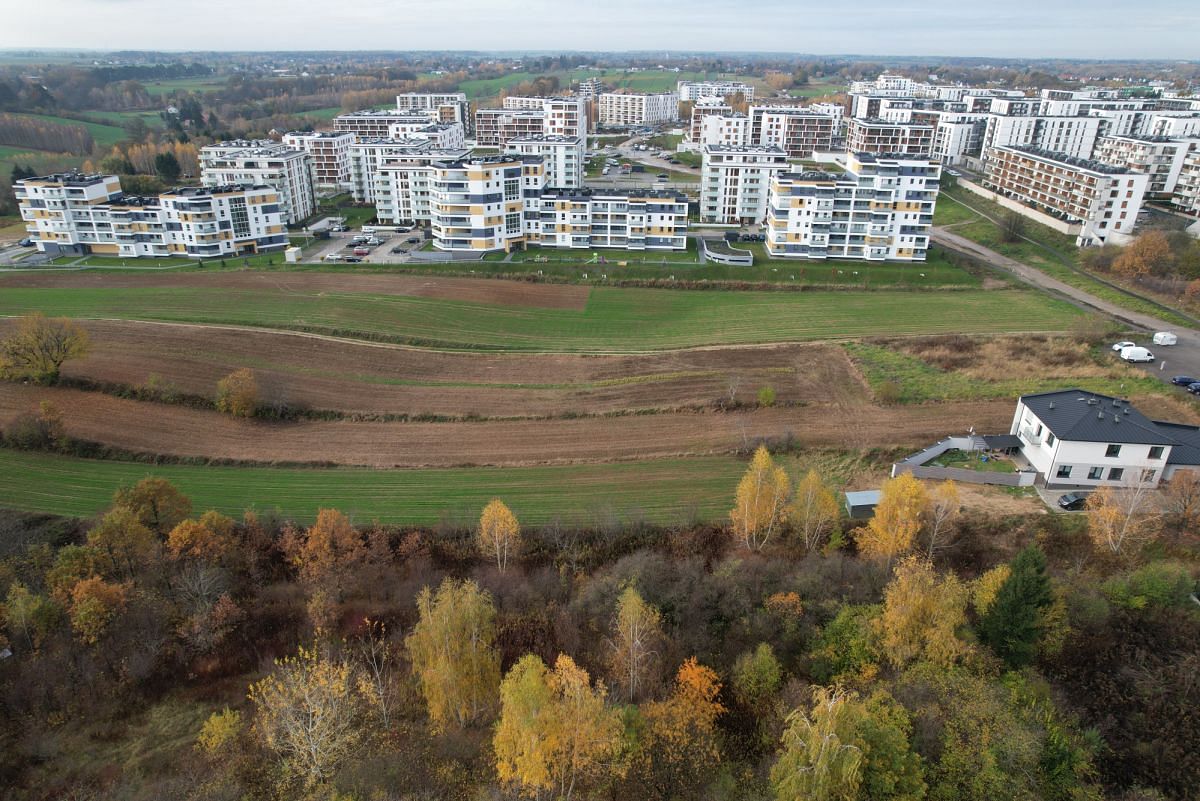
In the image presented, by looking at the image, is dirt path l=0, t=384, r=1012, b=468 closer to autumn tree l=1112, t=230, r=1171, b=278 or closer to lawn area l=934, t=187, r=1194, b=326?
lawn area l=934, t=187, r=1194, b=326

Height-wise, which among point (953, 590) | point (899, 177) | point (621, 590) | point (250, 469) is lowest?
point (250, 469)

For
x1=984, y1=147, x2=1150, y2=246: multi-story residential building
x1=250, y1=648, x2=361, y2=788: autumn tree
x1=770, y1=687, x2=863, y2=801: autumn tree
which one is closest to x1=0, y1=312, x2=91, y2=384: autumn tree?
x1=250, y1=648, x2=361, y2=788: autumn tree

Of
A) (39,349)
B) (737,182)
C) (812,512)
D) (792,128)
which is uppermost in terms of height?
(792,128)

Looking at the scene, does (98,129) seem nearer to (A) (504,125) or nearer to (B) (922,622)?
(A) (504,125)

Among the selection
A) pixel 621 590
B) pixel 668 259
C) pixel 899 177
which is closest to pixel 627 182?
pixel 668 259

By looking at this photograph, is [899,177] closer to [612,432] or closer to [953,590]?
[612,432]

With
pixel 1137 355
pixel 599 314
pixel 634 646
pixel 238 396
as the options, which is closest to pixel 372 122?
pixel 599 314
